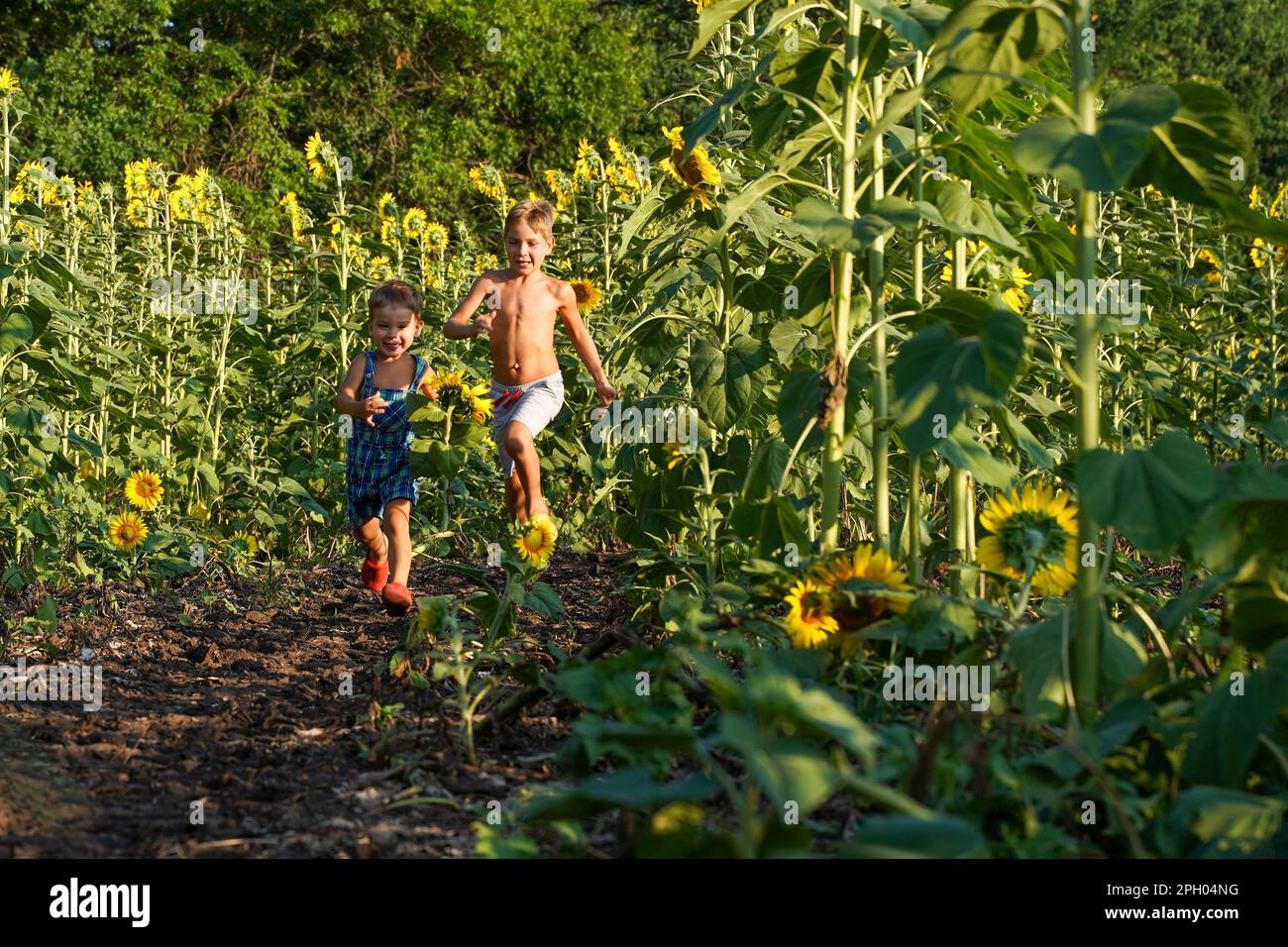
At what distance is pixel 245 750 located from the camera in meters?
2.92

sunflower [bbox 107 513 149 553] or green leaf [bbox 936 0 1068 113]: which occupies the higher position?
green leaf [bbox 936 0 1068 113]

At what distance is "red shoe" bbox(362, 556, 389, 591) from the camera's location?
487 centimetres

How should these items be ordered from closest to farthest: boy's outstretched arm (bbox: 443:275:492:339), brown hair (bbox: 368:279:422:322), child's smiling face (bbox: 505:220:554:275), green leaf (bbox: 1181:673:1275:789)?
green leaf (bbox: 1181:673:1275:789) → boy's outstretched arm (bbox: 443:275:492:339) → brown hair (bbox: 368:279:422:322) → child's smiling face (bbox: 505:220:554:275)

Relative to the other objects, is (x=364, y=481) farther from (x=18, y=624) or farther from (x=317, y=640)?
(x=18, y=624)

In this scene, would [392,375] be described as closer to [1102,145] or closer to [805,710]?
[1102,145]

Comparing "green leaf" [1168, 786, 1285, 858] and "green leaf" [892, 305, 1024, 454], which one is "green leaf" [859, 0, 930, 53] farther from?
"green leaf" [1168, 786, 1285, 858]

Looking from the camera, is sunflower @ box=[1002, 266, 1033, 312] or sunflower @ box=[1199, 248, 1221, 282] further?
sunflower @ box=[1199, 248, 1221, 282]

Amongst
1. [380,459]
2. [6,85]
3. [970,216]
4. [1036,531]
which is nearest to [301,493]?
[380,459]

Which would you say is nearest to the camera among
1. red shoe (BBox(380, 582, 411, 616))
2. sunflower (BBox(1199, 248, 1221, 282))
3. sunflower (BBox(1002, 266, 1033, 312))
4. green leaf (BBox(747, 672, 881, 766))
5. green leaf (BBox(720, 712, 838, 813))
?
green leaf (BBox(720, 712, 838, 813))

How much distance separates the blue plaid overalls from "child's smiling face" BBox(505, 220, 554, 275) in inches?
20.8

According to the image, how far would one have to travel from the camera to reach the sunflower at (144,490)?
5.12 meters

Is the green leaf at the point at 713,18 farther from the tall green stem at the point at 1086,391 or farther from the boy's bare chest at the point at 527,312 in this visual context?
the boy's bare chest at the point at 527,312

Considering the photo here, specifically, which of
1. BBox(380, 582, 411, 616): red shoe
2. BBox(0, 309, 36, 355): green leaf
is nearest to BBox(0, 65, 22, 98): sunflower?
BBox(0, 309, 36, 355): green leaf

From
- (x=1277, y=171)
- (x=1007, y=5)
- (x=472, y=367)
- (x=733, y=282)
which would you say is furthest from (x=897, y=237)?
(x=1277, y=171)
